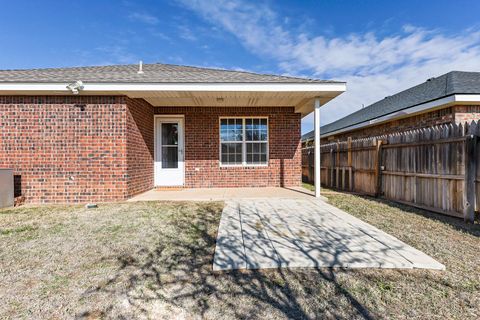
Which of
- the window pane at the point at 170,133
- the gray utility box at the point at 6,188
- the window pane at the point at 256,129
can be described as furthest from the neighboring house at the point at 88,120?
the window pane at the point at 256,129

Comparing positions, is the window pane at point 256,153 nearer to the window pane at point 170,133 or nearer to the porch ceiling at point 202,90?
the porch ceiling at point 202,90

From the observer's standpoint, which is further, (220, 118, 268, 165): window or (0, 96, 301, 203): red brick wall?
(220, 118, 268, 165): window

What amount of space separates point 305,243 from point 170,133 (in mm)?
6565

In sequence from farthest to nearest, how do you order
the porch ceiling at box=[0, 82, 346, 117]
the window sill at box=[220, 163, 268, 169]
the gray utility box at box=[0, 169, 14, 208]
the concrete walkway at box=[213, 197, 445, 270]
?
the window sill at box=[220, 163, 268, 169], the porch ceiling at box=[0, 82, 346, 117], the gray utility box at box=[0, 169, 14, 208], the concrete walkway at box=[213, 197, 445, 270]

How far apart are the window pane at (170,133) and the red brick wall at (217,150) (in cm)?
40

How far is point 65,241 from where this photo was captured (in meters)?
3.56

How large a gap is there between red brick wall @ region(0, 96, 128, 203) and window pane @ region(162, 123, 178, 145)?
2339mm

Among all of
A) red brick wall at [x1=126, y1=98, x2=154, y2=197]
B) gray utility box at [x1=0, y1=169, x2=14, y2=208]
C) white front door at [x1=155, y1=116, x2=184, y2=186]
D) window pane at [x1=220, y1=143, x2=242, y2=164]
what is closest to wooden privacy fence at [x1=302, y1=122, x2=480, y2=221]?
window pane at [x1=220, y1=143, x2=242, y2=164]

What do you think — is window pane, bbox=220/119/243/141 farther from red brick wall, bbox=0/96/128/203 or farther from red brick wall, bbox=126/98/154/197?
red brick wall, bbox=0/96/128/203

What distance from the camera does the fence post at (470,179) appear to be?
14.5 ft

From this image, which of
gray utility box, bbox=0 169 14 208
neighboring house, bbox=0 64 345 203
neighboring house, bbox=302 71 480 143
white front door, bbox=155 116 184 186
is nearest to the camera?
gray utility box, bbox=0 169 14 208

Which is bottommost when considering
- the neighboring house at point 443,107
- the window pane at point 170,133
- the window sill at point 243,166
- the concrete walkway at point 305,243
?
the concrete walkway at point 305,243

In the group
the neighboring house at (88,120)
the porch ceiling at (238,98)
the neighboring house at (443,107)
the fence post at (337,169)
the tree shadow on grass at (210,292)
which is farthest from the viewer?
the fence post at (337,169)

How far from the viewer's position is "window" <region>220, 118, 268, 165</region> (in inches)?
346
